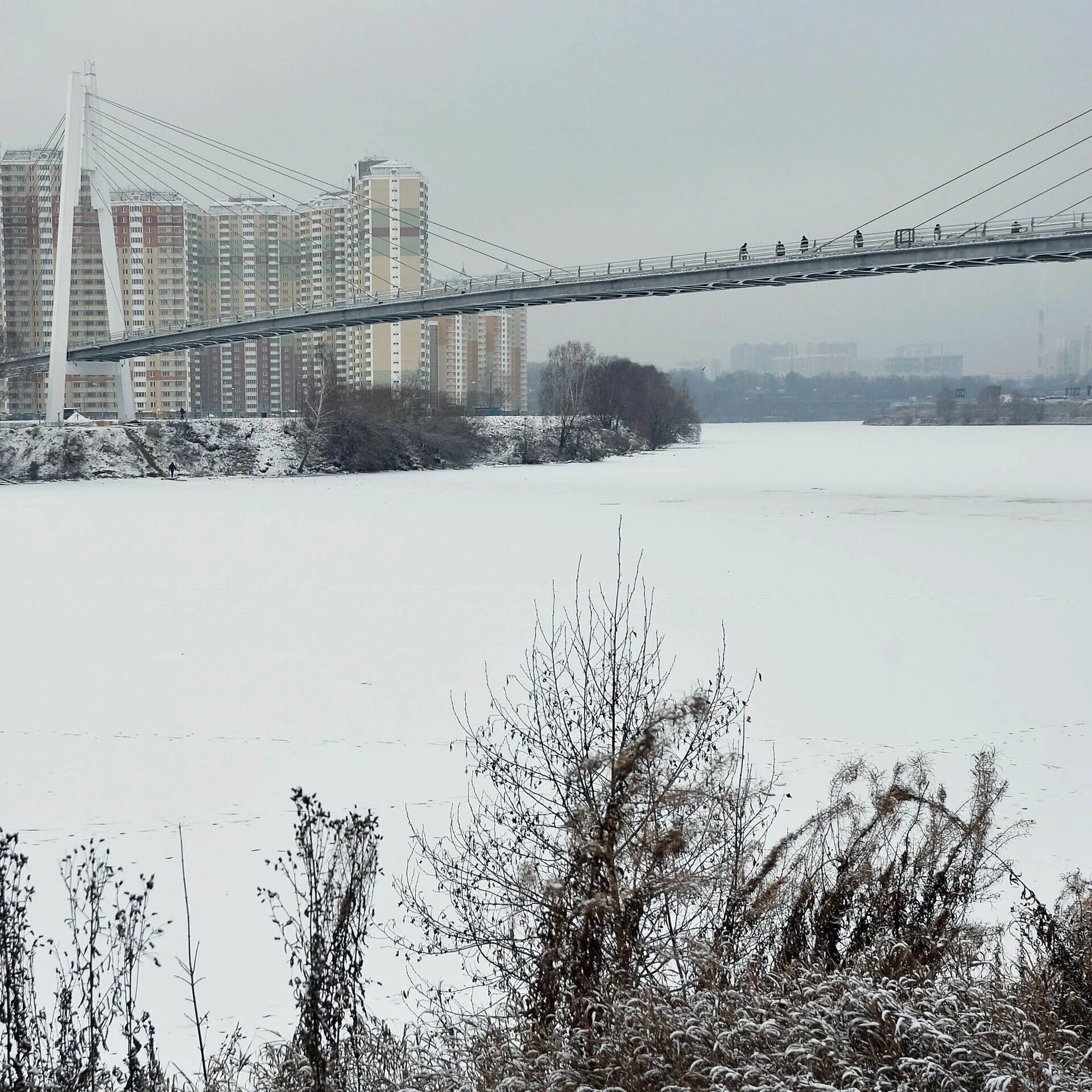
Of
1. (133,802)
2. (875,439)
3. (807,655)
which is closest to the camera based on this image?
(133,802)

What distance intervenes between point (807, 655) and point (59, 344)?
119ft

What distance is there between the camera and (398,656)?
11.1 m

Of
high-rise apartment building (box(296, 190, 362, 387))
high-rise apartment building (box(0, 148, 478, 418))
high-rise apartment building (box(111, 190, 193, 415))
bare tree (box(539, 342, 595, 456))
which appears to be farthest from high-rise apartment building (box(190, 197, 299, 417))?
bare tree (box(539, 342, 595, 456))

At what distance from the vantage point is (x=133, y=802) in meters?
7.05

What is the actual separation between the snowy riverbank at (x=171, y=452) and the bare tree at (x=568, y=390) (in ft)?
10.8

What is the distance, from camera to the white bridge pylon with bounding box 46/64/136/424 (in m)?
40.4

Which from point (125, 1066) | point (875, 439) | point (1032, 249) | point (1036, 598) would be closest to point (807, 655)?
point (1036, 598)

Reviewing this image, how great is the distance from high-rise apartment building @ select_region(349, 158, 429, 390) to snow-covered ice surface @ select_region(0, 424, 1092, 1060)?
32366 millimetres

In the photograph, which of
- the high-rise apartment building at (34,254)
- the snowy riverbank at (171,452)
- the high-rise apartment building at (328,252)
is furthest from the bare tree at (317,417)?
the high-rise apartment building at (34,254)

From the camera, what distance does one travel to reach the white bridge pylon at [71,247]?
4041 cm

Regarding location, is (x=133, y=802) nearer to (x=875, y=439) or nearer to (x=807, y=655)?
(x=807, y=655)

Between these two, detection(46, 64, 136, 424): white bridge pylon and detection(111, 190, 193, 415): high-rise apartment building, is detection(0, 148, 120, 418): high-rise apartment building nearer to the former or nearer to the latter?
detection(111, 190, 193, 415): high-rise apartment building

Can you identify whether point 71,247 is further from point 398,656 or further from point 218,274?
point 398,656

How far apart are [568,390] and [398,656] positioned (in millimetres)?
47326
